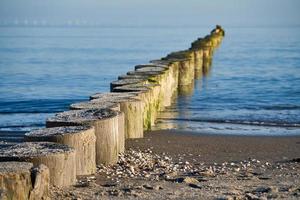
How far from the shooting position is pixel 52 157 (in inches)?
267

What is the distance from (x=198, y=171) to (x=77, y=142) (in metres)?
1.40

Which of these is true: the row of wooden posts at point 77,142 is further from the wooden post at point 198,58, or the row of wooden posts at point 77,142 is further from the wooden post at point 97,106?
the wooden post at point 198,58

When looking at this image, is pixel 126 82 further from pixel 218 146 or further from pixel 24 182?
pixel 24 182

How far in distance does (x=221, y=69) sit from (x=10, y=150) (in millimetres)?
25619

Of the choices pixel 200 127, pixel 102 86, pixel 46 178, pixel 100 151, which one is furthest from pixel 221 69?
pixel 46 178

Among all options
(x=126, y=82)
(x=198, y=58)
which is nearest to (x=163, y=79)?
(x=126, y=82)

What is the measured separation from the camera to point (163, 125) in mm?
13250

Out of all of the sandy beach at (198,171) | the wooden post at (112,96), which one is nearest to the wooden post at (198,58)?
the sandy beach at (198,171)

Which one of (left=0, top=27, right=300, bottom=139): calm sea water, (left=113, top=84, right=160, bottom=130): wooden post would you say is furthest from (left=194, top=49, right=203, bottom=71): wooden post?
(left=113, top=84, right=160, bottom=130): wooden post

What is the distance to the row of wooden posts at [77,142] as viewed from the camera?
6.08 meters

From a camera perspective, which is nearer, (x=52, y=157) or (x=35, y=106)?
(x=52, y=157)

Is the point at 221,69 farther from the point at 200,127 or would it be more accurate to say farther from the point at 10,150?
the point at 10,150

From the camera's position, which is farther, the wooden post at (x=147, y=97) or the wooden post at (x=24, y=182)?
the wooden post at (x=147, y=97)

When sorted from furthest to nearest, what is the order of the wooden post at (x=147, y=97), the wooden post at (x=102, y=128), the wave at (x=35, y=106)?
the wave at (x=35, y=106)
the wooden post at (x=147, y=97)
the wooden post at (x=102, y=128)
